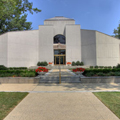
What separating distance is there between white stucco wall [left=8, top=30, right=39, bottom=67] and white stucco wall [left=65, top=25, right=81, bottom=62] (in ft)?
26.3

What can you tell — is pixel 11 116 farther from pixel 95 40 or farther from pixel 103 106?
pixel 95 40

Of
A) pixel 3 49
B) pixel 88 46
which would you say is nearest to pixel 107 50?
pixel 88 46

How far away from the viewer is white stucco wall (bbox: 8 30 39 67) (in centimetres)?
2103

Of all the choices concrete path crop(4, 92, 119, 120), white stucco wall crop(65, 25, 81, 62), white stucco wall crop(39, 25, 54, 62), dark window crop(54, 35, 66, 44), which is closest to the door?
white stucco wall crop(39, 25, 54, 62)

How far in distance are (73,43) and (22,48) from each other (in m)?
12.6

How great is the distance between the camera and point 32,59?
2370 centimetres

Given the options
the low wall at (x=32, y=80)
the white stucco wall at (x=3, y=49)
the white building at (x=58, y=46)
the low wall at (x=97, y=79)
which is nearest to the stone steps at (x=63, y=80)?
the low wall at (x=32, y=80)

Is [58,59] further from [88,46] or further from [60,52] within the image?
[88,46]

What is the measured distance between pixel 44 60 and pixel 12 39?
8689 mm

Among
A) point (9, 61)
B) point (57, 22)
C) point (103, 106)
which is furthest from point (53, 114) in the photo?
point (57, 22)

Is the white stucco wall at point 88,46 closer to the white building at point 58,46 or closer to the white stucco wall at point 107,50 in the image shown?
the white building at point 58,46

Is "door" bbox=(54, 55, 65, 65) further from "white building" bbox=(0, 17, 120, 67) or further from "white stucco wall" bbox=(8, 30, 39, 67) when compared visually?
"white stucco wall" bbox=(8, 30, 39, 67)

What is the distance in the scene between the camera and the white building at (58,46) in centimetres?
2125

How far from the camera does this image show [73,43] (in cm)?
2503
